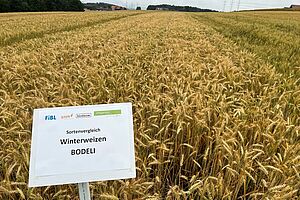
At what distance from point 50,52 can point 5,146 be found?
4177mm

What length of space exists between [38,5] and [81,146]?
68451mm

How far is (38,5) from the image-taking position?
63562 millimetres

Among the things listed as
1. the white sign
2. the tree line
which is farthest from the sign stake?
the tree line

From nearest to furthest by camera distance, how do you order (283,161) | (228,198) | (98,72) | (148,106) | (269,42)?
1. (228,198)
2. (283,161)
3. (148,106)
4. (98,72)
5. (269,42)

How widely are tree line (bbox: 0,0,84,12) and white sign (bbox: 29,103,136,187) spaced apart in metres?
62.1

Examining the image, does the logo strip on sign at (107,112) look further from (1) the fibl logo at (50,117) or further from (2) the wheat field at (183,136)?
(2) the wheat field at (183,136)

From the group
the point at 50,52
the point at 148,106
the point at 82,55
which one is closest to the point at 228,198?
the point at 148,106

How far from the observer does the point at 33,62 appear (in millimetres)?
5152

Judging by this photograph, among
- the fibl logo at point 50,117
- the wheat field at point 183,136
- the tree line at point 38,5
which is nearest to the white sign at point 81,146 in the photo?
the fibl logo at point 50,117

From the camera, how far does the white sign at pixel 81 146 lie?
5.15 feet

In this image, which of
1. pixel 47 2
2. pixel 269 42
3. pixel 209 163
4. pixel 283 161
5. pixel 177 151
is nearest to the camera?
pixel 283 161

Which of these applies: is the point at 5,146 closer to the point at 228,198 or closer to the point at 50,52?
the point at 228,198

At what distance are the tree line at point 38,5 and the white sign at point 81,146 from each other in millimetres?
62051

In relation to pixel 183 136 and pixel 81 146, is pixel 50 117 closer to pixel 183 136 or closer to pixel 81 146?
pixel 81 146
